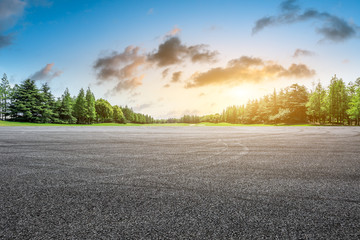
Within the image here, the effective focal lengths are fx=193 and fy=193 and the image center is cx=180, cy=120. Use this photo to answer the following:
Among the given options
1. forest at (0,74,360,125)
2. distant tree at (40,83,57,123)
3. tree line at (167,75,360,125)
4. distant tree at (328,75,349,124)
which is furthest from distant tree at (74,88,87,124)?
Answer: distant tree at (328,75,349,124)

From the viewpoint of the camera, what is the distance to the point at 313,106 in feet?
191

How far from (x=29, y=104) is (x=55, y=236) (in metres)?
62.3

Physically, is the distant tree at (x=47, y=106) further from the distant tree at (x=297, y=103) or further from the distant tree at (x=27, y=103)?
the distant tree at (x=297, y=103)

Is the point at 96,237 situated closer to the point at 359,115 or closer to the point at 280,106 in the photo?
the point at 359,115

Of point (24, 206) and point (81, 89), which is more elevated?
point (81, 89)

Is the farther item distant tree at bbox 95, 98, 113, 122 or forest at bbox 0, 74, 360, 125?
distant tree at bbox 95, 98, 113, 122

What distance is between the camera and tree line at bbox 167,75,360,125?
54031mm

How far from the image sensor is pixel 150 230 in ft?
6.89

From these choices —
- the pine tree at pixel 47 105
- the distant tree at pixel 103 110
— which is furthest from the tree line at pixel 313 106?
the pine tree at pixel 47 105

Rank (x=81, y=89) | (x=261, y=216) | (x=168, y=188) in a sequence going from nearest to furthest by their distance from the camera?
1. (x=261, y=216)
2. (x=168, y=188)
3. (x=81, y=89)

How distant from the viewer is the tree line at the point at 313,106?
5403 cm

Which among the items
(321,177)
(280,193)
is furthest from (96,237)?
(321,177)

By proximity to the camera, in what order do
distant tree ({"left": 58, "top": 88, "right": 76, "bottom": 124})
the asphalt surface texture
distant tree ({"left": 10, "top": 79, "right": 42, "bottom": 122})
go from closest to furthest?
1. the asphalt surface texture
2. distant tree ({"left": 10, "top": 79, "right": 42, "bottom": 122})
3. distant tree ({"left": 58, "top": 88, "right": 76, "bottom": 124})

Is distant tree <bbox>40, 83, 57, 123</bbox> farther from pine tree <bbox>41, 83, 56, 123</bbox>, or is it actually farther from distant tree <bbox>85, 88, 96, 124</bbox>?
distant tree <bbox>85, 88, 96, 124</bbox>
